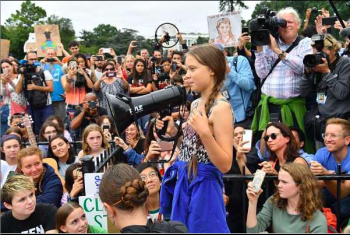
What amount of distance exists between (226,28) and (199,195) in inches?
211

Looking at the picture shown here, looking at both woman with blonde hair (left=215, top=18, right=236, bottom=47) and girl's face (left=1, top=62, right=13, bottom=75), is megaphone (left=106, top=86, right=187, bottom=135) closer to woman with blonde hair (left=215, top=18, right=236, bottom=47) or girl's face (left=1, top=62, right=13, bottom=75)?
woman with blonde hair (left=215, top=18, right=236, bottom=47)

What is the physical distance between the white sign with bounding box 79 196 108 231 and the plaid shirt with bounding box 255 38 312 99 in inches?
100

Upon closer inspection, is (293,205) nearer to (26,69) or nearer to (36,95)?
(36,95)

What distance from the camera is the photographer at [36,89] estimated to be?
7858mm

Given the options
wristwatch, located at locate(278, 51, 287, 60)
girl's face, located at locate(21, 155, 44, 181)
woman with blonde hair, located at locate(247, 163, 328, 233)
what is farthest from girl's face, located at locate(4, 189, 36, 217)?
wristwatch, located at locate(278, 51, 287, 60)

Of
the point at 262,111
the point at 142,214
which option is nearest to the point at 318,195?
the point at 142,214

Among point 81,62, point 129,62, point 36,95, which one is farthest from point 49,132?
point 129,62

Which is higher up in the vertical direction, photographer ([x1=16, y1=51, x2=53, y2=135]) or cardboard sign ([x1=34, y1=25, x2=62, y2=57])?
cardboard sign ([x1=34, y1=25, x2=62, y2=57])

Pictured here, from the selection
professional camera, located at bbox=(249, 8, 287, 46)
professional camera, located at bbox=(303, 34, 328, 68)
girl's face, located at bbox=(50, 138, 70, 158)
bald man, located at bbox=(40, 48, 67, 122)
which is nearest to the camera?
professional camera, located at bbox=(303, 34, 328, 68)

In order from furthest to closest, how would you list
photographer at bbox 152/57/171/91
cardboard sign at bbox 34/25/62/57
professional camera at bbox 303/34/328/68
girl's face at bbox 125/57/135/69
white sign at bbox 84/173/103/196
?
cardboard sign at bbox 34/25/62/57, girl's face at bbox 125/57/135/69, photographer at bbox 152/57/171/91, professional camera at bbox 303/34/328/68, white sign at bbox 84/173/103/196

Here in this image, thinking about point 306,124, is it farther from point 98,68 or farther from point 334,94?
point 98,68

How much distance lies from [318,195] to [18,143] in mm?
3432

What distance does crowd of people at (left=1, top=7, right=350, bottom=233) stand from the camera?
98.3 inches

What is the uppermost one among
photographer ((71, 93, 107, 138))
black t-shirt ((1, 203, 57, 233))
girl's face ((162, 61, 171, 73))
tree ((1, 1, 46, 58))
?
tree ((1, 1, 46, 58))
